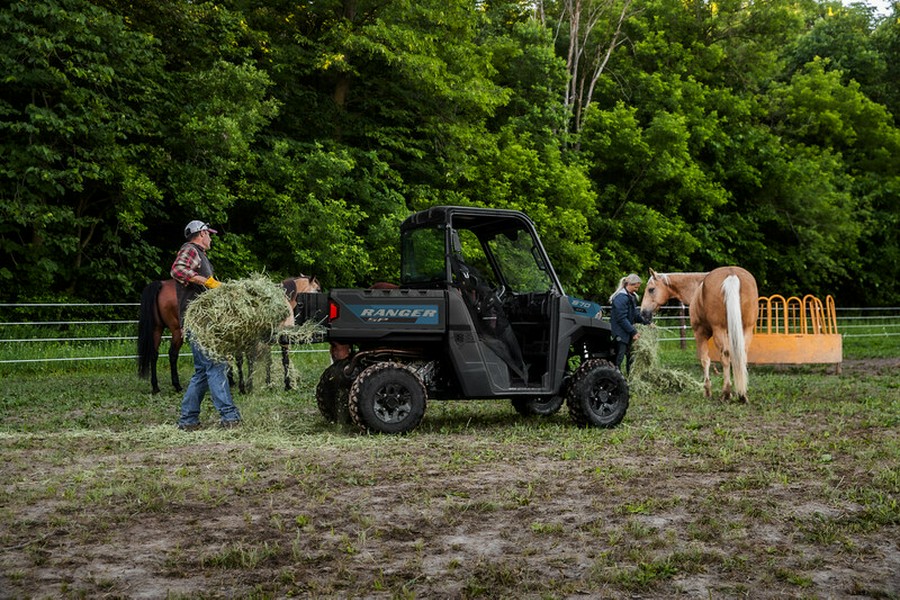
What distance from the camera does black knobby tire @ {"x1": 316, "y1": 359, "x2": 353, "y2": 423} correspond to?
915cm

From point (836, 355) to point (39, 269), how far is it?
14.4 m

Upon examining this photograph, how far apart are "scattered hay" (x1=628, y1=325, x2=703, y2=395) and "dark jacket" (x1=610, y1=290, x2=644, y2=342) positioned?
83 cm

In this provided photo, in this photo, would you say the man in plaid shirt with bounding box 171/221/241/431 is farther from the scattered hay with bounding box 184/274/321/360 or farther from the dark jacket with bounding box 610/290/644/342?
the dark jacket with bounding box 610/290/644/342

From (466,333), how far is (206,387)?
8.67 feet

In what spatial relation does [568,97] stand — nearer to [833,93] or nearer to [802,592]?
[833,93]

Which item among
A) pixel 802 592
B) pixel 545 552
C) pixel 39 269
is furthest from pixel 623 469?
pixel 39 269

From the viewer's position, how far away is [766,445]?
8.12 m

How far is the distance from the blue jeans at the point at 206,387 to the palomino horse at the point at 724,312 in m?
6.11

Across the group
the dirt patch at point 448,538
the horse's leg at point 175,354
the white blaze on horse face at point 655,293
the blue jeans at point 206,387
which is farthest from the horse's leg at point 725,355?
the horse's leg at point 175,354

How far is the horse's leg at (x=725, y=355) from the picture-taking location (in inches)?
473

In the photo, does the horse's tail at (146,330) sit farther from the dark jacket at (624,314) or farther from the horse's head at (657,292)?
the horse's head at (657,292)

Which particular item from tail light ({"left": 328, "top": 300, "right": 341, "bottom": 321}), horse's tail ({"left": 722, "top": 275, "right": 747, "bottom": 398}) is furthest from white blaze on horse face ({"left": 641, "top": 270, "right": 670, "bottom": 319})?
tail light ({"left": 328, "top": 300, "right": 341, "bottom": 321})

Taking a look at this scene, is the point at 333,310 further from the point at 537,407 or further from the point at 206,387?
the point at 537,407

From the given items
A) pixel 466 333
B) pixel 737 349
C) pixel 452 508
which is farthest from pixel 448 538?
pixel 737 349
